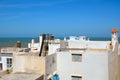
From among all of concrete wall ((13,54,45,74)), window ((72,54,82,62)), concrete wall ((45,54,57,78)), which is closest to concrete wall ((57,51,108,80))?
window ((72,54,82,62))

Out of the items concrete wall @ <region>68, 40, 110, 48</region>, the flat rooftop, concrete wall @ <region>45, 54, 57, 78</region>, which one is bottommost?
the flat rooftop

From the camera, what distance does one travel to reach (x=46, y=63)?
14734 mm

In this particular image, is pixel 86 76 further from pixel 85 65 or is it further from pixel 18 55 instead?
pixel 18 55

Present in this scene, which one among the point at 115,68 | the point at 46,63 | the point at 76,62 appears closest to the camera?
the point at 46,63

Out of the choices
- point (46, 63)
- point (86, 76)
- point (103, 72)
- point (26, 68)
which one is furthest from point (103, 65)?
point (26, 68)

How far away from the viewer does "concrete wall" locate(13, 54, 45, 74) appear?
14.6 meters

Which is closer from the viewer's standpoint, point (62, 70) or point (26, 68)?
point (26, 68)

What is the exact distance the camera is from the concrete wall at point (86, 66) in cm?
1512

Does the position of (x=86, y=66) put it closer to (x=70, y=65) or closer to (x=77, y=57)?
(x=77, y=57)

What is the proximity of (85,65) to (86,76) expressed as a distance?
0.85 metres

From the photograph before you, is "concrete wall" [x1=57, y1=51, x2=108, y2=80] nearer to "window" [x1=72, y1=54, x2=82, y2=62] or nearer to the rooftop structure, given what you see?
the rooftop structure

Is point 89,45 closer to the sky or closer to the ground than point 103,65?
closer to the sky

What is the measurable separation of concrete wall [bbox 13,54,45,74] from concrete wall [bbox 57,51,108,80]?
86.9 inches

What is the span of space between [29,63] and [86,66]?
429cm
